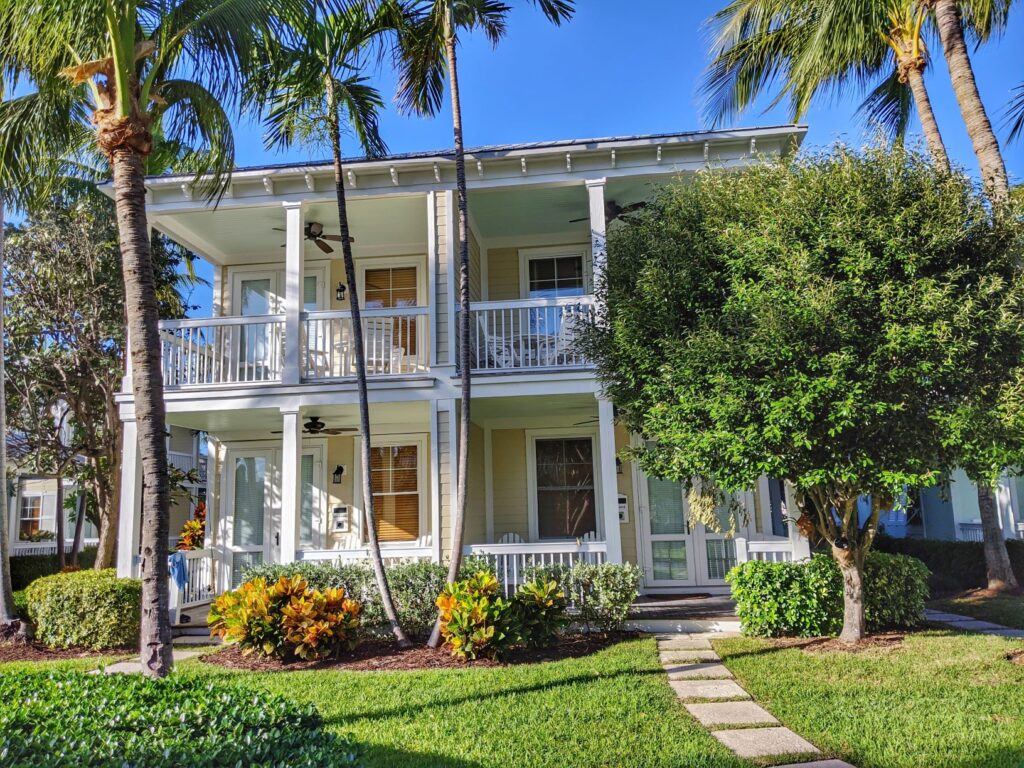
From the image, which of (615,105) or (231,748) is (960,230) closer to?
(231,748)

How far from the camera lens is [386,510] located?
12.0 metres

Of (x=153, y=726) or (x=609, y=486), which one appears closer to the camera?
(x=153, y=726)

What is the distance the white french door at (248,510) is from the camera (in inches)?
484

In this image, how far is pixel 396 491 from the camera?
39.5 feet

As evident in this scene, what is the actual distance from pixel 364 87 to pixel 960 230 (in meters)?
6.99

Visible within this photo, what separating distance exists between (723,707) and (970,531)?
35.7 ft

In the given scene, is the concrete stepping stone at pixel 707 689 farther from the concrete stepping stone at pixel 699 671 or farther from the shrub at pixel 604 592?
the shrub at pixel 604 592

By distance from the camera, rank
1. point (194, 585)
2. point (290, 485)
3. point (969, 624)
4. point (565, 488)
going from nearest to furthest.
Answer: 1. point (969, 624)
2. point (290, 485)
3. point (194, 585)
4. point (565, 488)

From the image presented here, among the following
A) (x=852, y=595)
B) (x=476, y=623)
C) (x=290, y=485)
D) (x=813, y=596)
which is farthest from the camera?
(x=290, y=485)

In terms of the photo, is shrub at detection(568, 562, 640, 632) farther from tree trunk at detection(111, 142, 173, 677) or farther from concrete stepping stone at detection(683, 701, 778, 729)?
tree trunk at detection(111, 142, 173, 677)

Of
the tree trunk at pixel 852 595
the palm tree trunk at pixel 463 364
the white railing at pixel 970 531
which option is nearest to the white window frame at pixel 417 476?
the palm tree trunk at pixel 463 364

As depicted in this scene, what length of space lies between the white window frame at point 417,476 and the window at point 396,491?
53mm

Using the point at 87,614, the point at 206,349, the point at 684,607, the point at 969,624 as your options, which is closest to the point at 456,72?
the point at 206,349

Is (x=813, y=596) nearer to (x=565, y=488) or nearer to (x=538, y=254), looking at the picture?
(x=565, y=488)
